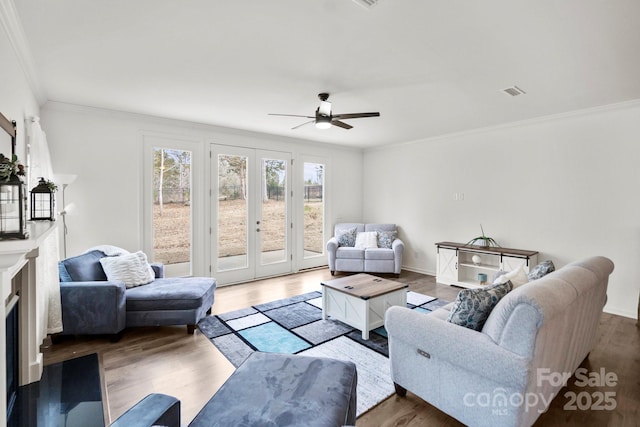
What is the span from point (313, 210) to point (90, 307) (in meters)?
3.97

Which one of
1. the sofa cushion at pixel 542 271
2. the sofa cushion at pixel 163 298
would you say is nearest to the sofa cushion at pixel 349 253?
the sofa cushion at pixel 163 298

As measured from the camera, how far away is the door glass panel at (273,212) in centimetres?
547

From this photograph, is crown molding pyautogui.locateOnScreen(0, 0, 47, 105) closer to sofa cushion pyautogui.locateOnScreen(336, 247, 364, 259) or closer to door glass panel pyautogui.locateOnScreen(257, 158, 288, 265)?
door glass panel pyautogui.locateOnScreen(257, 158, 288, 265)

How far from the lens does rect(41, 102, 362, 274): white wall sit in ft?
12.3

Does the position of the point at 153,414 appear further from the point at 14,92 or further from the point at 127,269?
the point at 14,92

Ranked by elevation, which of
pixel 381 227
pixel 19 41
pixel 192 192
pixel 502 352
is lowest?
pixel 502 352

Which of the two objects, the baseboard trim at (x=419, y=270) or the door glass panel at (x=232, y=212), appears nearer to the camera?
the door glass panel at (x=232, y=212)

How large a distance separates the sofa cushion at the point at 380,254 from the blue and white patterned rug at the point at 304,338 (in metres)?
1.46

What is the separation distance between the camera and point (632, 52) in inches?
96.7

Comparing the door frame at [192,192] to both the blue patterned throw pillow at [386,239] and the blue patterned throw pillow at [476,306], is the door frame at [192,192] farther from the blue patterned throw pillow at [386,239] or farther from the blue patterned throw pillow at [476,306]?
the blue patterned throw pillow at [476,306]

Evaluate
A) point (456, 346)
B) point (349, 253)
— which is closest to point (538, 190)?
point (349, 253)

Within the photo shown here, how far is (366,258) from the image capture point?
5.58 metres

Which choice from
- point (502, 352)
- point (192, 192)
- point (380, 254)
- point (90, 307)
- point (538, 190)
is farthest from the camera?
point (380, 254)

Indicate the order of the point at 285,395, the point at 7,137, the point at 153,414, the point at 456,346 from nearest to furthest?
1. the point at 153,414
2. the point at 285,395
3. the point at 456,346
4. the point at 7,137
